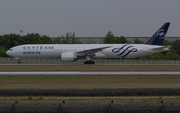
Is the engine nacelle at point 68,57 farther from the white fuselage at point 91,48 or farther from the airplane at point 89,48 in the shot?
the white fuselage at point 91,48

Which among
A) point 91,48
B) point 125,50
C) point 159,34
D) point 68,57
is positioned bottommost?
point 68,57

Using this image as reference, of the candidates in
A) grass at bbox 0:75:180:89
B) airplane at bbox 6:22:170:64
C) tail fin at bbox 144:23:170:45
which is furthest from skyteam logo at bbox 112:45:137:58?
grass at bbox 0:75:180:89

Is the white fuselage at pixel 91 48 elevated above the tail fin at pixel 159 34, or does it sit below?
below

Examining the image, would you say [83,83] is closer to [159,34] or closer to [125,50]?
[125,50]

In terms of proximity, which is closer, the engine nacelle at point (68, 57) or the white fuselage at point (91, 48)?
the engine nacelle at point (68, 57)

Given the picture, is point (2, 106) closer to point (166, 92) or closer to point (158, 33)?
point (166, 92)

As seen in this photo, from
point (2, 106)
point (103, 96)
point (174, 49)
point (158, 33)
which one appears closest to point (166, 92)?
point (103, 96)

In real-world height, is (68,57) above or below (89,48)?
below

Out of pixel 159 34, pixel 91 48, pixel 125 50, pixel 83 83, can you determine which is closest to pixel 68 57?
pixel 91 48

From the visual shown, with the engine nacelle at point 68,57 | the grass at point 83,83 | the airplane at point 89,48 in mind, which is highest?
the airplane at point 89,48

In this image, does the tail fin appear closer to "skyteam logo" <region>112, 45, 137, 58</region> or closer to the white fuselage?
the white fuselage

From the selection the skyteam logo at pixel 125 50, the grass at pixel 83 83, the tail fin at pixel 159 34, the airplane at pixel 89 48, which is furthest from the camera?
the tail fin at pixel 159 34

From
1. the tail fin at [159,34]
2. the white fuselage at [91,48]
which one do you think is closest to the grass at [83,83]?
the white fuselage at [91,48]

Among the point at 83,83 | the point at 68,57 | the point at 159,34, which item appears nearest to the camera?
the point at 83,83
